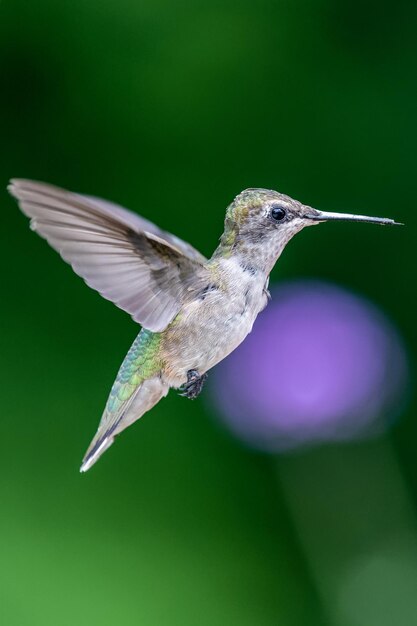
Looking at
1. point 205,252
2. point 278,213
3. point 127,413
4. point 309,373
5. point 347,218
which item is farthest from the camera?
point 205,252

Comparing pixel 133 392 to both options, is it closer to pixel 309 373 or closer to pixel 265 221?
pixel 265 221

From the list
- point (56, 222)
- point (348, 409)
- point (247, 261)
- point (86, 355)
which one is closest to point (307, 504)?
point (348, 409)

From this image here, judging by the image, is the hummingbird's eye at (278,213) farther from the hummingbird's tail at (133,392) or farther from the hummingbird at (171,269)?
the hummingbird's tail at (133,392)

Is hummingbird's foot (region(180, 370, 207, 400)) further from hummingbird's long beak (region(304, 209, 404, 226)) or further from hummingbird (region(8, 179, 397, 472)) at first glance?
hummingbird's long beak (region(304, 209, 404, 226))

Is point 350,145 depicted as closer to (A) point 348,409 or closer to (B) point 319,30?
(B) point 319,30

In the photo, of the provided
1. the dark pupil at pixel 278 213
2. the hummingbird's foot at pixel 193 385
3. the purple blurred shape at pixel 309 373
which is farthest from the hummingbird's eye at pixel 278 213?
the purple blurred shape at pixel 309 373

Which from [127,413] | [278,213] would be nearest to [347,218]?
[278,213]
